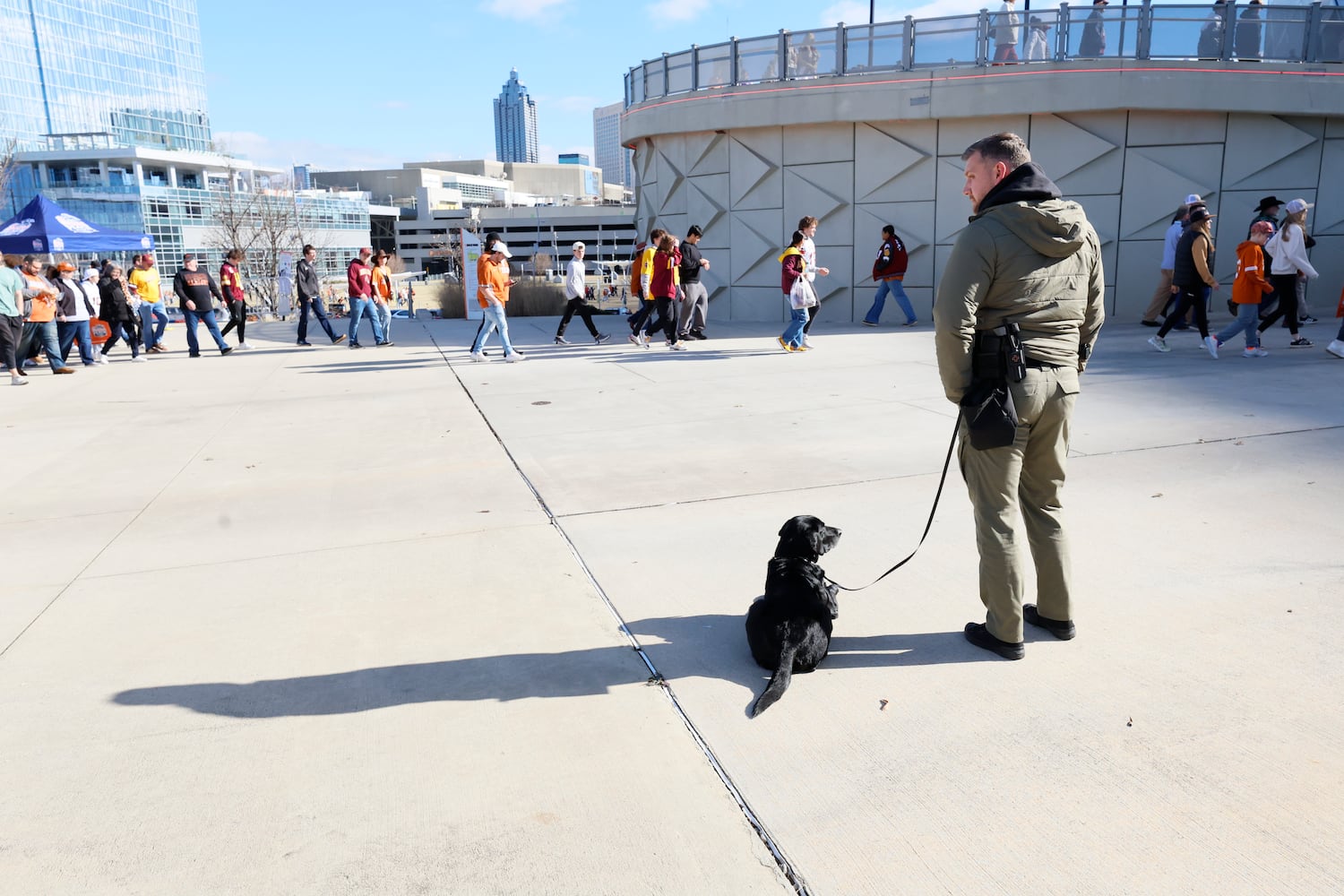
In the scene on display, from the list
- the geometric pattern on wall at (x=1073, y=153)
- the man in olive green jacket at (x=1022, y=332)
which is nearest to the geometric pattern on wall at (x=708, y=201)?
the geometric pattern on wall at (x=1073, y=153)

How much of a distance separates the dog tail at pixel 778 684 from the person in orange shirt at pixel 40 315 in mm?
13219

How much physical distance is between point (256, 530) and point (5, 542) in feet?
4.84

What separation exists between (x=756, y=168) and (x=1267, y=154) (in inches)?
346

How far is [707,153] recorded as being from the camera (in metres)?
18.1

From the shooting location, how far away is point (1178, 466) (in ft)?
20.4

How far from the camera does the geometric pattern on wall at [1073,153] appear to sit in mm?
15562

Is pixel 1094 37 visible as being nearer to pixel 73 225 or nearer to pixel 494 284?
pixel 494 284

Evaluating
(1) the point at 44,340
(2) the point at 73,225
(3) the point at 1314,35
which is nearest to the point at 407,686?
(1) the point at 44,340

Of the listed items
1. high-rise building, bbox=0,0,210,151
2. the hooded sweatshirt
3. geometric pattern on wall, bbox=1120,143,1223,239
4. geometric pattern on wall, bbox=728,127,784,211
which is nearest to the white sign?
geometric pattern on wall, bbox=728,127,784,211

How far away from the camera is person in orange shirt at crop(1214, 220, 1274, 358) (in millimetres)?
10094

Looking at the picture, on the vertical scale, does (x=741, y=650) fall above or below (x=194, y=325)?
below

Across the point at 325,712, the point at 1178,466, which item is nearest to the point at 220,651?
the point at 325,712

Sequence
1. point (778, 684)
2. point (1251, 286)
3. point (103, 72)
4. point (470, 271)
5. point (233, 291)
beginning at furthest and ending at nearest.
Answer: point (103, 72), point (470, 271), point (233, 291), point (1251, 286), point (778, 684)

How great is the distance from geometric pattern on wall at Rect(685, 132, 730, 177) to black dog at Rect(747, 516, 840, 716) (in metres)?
15.3
